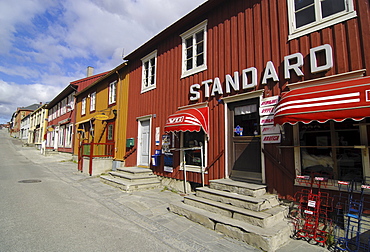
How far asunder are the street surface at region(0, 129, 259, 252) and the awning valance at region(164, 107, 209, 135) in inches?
94.7

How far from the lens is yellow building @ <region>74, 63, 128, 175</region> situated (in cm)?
1177

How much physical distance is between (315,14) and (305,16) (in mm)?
249

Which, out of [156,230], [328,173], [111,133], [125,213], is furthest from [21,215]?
[111,133]

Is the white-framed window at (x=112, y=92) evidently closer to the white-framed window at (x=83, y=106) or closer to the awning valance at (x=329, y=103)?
the white-framed window at (x=83, y=106)

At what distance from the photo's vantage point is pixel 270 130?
5273 mm

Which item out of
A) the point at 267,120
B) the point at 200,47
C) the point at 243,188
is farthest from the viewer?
the point at 200,47

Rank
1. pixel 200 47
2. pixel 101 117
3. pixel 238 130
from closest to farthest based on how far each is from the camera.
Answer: pixel 238 130 → pixel 200 47 → pixel 101 117

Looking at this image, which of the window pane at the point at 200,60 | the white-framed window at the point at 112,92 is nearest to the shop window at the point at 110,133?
the white-framed window at the point at 112,92

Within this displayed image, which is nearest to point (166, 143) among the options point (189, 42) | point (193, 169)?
point (193, 169)

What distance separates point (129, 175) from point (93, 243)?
526 centimetres

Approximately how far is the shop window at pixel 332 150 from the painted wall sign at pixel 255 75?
1289mm

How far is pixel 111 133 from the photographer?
43.1 feet

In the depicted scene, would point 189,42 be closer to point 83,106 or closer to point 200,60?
point 200,60

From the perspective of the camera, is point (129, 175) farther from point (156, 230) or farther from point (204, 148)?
point (156, 230)
